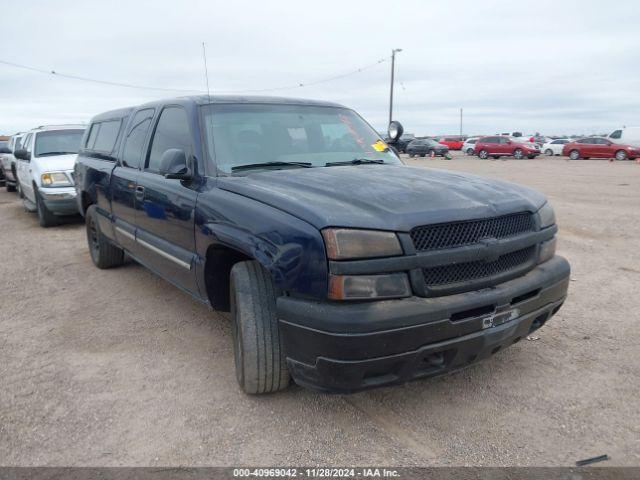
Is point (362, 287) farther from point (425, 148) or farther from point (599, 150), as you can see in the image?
point (425, 148)

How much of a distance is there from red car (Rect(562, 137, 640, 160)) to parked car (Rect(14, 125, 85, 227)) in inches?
1191

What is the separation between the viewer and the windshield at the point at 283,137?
347cm

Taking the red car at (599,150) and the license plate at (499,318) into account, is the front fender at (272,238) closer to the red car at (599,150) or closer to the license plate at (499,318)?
the license plate at (499,318)

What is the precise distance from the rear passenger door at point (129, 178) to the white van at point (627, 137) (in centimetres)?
3248

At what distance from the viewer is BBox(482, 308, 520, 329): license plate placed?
2561 millimetres

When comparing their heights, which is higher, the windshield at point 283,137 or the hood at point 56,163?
the windshield at point 283,137

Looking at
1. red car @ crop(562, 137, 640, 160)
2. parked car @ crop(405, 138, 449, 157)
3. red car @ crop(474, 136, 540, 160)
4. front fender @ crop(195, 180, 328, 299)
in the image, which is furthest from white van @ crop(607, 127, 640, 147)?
front fender @ crop(195, 180, 328, 299)

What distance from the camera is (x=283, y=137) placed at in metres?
3.71

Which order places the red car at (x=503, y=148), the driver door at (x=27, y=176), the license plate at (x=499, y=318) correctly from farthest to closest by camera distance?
the red car at (x=503, y=148), the driver door at (x=27, y=176), the license plate at (x=499, y=318)

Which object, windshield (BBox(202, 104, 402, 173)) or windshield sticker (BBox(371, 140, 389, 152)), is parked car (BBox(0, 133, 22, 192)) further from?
windshield sticker (BBox(371, 140, 389, 152))

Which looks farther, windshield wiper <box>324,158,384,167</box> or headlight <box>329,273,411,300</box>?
windshield wiper <box>324,158,384,167</box>

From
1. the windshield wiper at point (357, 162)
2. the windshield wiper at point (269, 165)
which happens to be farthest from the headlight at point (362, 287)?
the windshield wiper at point (357, 162)

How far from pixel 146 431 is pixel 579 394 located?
250 cm

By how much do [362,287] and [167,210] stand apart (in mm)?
1921
